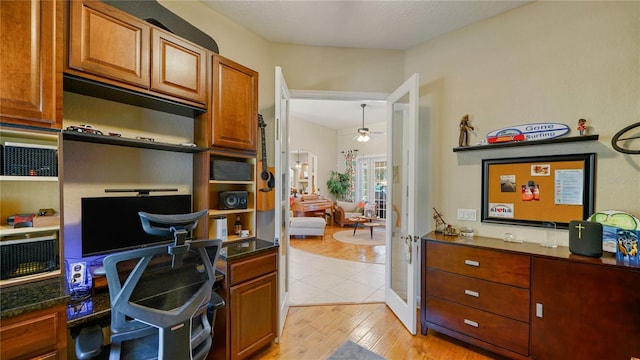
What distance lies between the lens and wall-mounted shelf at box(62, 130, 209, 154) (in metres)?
1.43

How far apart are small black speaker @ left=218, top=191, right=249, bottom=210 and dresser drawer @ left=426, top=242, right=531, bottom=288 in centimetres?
173

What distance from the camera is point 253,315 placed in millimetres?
1849

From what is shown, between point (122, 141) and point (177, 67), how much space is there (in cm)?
64

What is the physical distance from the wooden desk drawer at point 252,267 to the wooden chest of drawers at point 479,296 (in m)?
1.39

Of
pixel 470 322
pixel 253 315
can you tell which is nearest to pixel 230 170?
pixel 253 315

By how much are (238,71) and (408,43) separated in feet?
6.28

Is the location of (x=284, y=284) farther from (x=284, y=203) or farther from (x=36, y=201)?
(x=36, y=201)

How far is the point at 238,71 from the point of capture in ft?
6.93

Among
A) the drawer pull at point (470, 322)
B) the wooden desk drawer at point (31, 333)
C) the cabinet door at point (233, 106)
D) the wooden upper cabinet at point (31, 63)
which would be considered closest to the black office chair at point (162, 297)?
the wooden desk drawer at point (31, 333)

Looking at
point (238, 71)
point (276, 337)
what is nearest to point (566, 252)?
point (276, 337)

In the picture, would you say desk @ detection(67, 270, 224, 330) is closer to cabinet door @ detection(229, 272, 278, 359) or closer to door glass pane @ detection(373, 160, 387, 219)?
cabinet door @ detection(229, 272, 278, 359)

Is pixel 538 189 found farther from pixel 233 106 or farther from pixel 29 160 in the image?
pixel 29 160

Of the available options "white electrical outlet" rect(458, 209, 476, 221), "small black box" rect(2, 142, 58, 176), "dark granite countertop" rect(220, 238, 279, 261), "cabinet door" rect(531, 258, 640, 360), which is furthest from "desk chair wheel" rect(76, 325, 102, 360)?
"white electrical outlet" rect(458, 209, 476, 221)

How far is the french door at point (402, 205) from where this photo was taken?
2.26 metres
